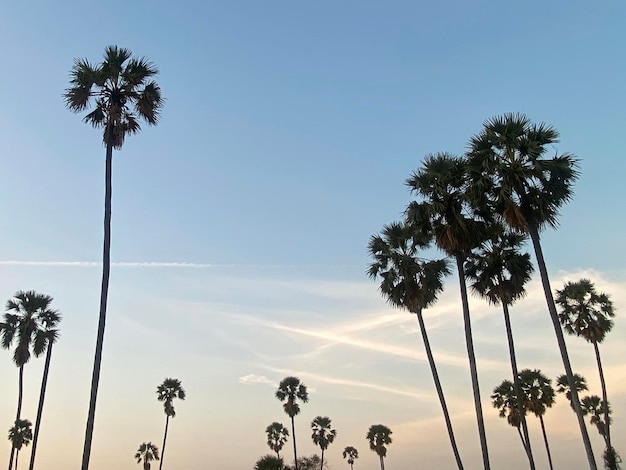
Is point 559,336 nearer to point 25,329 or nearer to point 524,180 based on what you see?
point 524,180

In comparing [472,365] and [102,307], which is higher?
[102,307]

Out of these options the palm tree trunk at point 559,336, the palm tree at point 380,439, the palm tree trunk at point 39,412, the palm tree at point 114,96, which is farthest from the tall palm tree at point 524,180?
the palm tree at point 380,439

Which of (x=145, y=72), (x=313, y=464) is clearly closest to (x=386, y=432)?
(x=313, y=464)

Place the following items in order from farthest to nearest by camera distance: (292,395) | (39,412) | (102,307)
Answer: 1. (292,395)
2. (39,412)
3. (102,307)

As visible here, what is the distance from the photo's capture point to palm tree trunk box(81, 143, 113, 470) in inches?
761

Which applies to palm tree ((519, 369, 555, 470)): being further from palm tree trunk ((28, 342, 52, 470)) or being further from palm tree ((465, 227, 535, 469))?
palm tree trunk ((28, 342, 52, 470))

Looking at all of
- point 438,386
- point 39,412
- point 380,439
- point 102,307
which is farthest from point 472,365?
point 380,439

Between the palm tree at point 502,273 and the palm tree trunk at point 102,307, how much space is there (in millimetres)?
18504

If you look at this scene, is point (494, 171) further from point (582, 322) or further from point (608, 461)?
point (608, 461)

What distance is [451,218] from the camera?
2711cm

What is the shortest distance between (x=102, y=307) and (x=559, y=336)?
18213 mm

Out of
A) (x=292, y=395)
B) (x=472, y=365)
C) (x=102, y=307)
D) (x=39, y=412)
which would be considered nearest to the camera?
(x=102, y=307)

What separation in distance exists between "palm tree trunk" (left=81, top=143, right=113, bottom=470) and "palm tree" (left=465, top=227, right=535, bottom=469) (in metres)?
18.5

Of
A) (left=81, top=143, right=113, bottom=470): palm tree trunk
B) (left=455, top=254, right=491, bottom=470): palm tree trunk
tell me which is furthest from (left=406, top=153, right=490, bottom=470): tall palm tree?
(left=81, top=143, right=113, bottom=470): palm tree trunk
